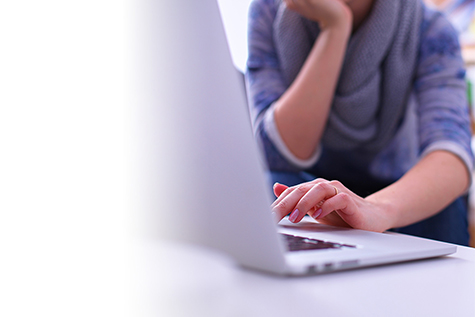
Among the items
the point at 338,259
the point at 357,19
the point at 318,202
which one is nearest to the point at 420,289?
the point at 338,259

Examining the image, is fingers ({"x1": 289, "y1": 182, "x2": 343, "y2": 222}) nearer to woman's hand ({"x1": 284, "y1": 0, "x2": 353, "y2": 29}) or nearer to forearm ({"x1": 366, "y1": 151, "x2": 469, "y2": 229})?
forearm ({"x1": 366, "y1": 151, "x2": 469, "y2": 229})

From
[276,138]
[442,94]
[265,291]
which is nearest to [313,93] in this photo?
[276,138]

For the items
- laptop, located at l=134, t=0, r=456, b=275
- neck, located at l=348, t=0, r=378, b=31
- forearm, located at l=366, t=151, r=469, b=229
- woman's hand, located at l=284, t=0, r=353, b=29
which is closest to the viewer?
laptop, located at l=134, t=0, r=456, b=275

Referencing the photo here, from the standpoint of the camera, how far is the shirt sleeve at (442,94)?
2.31 ft

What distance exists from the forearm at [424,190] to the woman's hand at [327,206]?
0.07 metres

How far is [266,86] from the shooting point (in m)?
0.95

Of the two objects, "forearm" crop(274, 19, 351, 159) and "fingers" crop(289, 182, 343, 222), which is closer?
"fingers" crop(289, 182, 343, 222)

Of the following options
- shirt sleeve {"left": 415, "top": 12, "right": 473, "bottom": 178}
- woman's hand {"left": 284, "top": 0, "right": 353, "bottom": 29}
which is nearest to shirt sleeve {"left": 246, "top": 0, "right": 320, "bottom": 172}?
woman's hand {"left": 284, "top": 0, "right": 353, "bottom": 29}

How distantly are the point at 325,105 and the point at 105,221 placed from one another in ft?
2.34

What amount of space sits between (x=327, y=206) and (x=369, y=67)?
2.01ft

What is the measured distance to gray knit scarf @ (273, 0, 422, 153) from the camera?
2.84ft

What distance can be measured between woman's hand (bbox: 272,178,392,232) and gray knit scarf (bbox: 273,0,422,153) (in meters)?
0.51

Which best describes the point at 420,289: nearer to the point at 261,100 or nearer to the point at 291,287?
the point at 291,287

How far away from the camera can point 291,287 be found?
0.73ft
